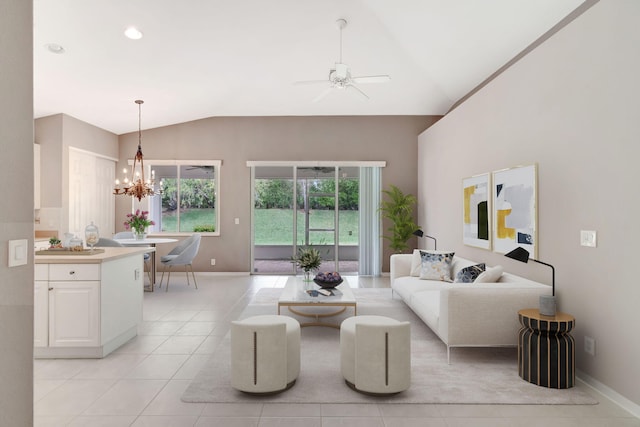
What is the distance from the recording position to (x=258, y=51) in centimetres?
530

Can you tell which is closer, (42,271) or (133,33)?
(42,271)

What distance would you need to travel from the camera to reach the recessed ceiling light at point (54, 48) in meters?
4.16

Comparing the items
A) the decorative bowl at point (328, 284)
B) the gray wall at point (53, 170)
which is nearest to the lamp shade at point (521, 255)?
the decorative bowl at point (328, 284)

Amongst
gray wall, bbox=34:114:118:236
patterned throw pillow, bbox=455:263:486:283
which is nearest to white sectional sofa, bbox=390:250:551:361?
patterned throw pillow, bbox=455:263:486:283

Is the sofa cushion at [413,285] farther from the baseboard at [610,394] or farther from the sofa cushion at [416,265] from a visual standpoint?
the baseboard at [610,394]

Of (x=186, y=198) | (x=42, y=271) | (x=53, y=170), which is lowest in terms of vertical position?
(x=42, y=271)

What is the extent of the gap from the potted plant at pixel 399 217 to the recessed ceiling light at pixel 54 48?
5422 mm

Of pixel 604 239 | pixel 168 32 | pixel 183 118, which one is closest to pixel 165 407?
pixel 604 239

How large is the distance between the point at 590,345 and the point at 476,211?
223cm

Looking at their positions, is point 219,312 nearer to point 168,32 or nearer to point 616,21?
point 168,32

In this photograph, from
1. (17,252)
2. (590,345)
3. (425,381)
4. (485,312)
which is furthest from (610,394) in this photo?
(17,252)

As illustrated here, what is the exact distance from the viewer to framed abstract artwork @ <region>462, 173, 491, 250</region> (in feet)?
14.8

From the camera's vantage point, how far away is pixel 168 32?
4324 millimetres

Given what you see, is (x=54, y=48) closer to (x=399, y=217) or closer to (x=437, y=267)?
(x=437, y=267)
